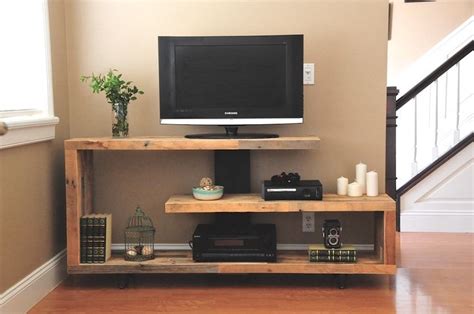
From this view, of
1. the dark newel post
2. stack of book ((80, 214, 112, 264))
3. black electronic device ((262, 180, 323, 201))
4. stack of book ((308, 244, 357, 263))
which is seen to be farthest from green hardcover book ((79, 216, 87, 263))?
the dark newel post

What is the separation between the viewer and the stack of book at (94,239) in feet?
10.9

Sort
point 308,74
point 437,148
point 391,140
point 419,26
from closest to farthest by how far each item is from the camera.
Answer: point 308,74
point 391,140
point 437,148
point 419,26

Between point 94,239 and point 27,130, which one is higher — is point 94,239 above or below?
below

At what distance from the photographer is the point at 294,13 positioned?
11.6ft

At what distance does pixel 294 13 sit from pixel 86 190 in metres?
1.53

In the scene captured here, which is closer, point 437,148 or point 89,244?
point 89,244

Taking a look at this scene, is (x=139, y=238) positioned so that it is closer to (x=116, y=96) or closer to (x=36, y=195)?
(x=36, y=195)

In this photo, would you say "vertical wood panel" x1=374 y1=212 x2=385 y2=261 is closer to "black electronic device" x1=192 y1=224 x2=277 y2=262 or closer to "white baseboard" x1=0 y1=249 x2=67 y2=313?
"black electronic device" x1=192 y1=224 x2=277 y2=262

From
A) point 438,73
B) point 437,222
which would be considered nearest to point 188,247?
point 437,222

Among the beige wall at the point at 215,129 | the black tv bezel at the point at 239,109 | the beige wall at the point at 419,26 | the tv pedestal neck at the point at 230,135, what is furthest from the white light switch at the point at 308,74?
the beige wall at the point at 419,26

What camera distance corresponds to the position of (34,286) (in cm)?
309

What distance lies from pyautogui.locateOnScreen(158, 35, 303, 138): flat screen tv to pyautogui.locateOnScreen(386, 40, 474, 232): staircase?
129cm

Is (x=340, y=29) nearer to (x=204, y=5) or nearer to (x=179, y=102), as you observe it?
(x=204, y=5)

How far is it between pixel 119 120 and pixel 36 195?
60cm
